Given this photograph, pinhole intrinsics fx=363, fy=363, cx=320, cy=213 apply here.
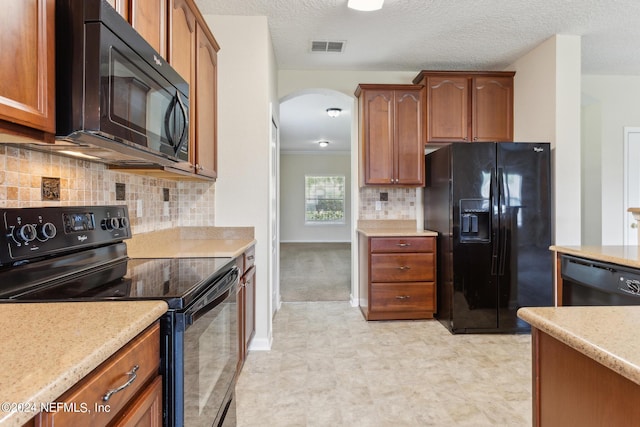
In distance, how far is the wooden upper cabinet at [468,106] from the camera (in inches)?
143

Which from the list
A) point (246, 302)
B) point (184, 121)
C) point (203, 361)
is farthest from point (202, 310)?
point (246, 302)

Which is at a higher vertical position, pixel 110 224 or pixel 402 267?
pixel 110 224

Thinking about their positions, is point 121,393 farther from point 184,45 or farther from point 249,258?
point 184,45

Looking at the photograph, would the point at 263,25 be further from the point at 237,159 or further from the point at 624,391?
the point at 624,391

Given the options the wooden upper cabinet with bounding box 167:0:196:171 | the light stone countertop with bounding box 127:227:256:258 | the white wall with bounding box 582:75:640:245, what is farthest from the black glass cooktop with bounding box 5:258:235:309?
the white wall with bounding box 582:75:640:245

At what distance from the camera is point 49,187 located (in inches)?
58.3

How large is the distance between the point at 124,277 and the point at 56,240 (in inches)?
11.0

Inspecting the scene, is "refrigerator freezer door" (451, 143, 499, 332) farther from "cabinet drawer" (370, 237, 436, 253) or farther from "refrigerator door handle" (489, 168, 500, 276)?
"cabinet drawer" (370, 237, 436, 253)

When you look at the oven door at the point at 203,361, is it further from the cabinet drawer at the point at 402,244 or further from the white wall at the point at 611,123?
the white wall at the point at 611,123

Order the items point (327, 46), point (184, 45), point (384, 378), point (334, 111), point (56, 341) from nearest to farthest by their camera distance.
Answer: point (56, 341), point (184, 45), point (384, 378), point (327, 46), point (334, 111)

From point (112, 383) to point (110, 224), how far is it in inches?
45.3

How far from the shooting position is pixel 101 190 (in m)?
1.87

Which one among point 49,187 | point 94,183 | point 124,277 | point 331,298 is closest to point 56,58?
point 49,187

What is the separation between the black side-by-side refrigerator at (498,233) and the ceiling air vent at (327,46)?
4.53 feet
